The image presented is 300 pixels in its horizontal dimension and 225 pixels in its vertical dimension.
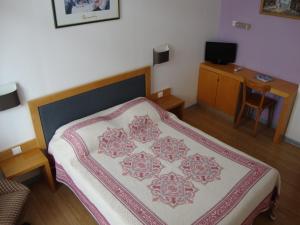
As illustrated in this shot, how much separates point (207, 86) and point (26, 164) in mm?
2814

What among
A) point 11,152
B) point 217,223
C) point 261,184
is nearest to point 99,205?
point 217,223

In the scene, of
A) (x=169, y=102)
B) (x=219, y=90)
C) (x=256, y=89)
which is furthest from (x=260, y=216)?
(x=219, y=90)

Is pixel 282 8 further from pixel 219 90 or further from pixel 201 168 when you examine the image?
pixel 201 168

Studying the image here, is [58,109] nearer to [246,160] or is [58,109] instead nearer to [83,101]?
[83,101]

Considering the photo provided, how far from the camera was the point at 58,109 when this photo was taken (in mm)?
2994

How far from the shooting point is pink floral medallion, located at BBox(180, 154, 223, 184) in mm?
2525

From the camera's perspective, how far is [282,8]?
11.6 ft

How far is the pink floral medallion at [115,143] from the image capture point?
2.84 m

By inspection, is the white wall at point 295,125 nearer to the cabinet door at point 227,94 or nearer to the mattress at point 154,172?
the cabinet door at point 227,94

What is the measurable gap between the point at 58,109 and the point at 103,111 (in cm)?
52

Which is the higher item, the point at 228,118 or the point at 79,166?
the point at 79,166

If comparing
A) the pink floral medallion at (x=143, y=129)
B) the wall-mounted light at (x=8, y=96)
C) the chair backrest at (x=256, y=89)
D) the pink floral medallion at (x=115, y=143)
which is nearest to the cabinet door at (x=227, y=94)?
the chair backrest at (x=256, y=89)

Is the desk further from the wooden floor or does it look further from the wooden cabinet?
the wooden floor

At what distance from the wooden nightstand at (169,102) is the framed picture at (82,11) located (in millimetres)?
1283
